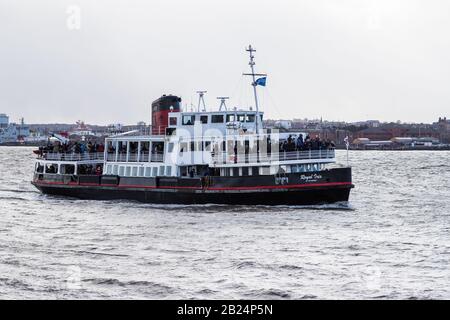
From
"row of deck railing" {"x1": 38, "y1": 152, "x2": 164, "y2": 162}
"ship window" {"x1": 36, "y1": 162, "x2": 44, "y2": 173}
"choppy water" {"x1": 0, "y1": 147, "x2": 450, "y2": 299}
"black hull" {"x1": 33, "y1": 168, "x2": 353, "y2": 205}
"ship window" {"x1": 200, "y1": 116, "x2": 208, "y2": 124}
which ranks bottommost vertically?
"choppy water" {"x1": 0, "y1": 147, "x2": 450, "y2": 299}

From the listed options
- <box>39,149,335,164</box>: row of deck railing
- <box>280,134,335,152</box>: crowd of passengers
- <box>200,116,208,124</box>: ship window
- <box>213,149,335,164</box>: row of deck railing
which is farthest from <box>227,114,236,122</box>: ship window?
<box>280,134,335,152</box>: crowd of passengers

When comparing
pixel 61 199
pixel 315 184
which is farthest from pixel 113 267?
pixel 61 199

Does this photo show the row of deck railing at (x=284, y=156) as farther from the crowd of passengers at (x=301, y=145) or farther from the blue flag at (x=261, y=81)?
the blue flag at (x=261, y=81)

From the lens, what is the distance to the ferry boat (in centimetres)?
4341

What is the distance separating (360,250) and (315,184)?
14.5 m

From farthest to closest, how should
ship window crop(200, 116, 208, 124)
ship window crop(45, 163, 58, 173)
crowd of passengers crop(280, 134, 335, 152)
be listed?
ship window crop(45, 163, 58, 173) → ship window crop(200, 116, 208, 124) → crowd of passengers crop(280, 134, 335, 152)

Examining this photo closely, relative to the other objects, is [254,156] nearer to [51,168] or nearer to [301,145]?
[301,145]

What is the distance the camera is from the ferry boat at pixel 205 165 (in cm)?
4341

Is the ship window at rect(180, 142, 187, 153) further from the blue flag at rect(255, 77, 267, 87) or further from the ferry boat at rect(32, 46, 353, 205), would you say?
the blue flag at rect(255, 77, 267, 87)

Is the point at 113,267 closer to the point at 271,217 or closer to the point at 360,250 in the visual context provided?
the point at 360,250

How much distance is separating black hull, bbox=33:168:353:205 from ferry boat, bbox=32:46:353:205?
6 cm
